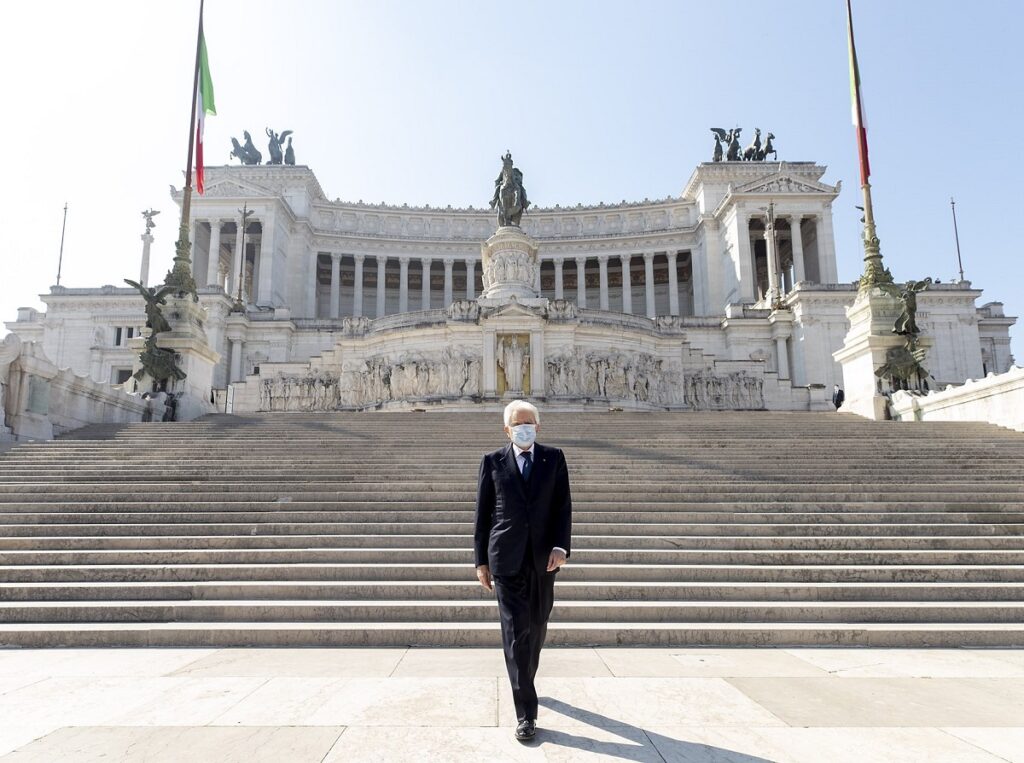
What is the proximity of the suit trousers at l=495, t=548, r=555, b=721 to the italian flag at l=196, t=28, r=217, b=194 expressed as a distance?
82.9 ft

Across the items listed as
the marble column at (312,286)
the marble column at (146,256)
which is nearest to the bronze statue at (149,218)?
the marble column at (146,256)

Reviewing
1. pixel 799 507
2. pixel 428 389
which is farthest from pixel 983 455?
pixel 428 389

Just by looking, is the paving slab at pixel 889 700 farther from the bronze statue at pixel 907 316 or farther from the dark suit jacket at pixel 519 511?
the bronze statue at pixel 907 316

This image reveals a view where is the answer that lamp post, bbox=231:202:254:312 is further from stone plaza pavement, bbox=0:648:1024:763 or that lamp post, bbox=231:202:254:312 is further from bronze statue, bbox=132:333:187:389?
stone plaza pavement, bbox=0:648:1024:763

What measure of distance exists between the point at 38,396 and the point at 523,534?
17.0 meters

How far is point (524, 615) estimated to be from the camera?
14.2 feet

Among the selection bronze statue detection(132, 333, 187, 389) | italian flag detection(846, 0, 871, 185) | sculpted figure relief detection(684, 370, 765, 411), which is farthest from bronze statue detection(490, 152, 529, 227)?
bronze statue detection(132, 333, 187, 389)

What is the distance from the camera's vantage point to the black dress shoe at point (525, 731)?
3.89 meters

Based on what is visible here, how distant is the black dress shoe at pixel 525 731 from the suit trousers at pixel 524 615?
22 cm

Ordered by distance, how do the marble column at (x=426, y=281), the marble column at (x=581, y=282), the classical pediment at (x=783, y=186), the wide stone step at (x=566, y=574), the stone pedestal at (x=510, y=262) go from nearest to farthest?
1. the wide stone step at (x=566, y=574)
2. the stone pedestal at (x=510, y=262)
3. the classical pediment at (x=783, y=186)
4. the marble column at (x=581, y=282)
5. the marble column at (x=426, y=281)

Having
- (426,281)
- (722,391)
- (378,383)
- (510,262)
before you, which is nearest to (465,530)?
(378,383)

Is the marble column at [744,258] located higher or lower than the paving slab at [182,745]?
higher

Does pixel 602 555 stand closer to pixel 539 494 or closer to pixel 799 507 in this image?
pixel 799 507

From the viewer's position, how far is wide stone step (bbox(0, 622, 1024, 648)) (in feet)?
21.4
